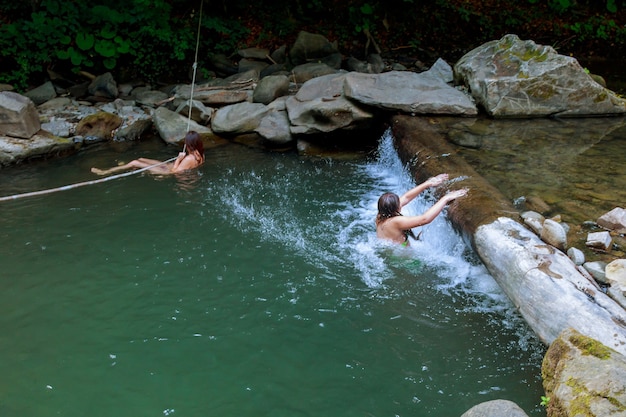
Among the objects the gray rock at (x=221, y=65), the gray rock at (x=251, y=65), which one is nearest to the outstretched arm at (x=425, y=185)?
the gray rock at (x=251, y=65)

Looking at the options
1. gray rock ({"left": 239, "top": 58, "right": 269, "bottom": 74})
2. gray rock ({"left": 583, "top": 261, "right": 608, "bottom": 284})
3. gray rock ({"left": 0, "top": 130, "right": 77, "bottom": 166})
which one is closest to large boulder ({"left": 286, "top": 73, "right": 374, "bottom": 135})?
gray rock ({"left": 239, "top": 58, "right": 269, "bottom": 74})

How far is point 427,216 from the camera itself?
5086 millimetres

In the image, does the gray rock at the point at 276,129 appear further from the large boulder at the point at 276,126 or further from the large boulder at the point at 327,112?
the large boulder at the point at 327,112

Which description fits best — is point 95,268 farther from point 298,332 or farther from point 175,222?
point 298,332

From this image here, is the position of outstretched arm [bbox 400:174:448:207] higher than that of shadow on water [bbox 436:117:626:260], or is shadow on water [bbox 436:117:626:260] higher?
outstretched arm [bbox 400:174:448:207]

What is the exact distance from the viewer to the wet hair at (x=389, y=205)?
538cm

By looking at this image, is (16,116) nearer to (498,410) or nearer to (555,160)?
(555,160)

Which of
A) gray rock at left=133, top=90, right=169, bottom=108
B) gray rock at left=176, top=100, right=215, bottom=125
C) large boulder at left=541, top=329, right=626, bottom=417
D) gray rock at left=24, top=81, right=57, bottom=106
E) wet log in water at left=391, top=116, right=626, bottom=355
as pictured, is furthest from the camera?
gray rock at left=133, top=90, right=169, bottom=108

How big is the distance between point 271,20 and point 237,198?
760cm

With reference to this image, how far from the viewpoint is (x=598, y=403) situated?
2621mm

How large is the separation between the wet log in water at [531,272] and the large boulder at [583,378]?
1.25 ft

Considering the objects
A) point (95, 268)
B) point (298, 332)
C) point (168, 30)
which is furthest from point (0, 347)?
point (168, 30)

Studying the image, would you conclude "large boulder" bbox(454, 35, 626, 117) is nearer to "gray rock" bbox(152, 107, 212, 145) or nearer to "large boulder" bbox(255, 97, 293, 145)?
"large boulder" bbox(255, 97, 293, 145)

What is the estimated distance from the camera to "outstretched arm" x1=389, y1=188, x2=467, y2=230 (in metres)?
5.09
